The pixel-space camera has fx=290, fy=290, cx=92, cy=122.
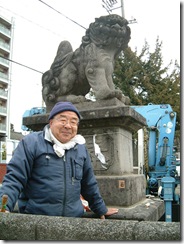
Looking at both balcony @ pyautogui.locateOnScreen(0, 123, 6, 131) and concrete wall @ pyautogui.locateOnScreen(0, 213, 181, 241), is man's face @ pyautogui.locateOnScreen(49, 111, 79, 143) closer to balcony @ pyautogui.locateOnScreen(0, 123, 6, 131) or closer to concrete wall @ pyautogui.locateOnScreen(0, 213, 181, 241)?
concrete wall @ pyautogui.locateOnScreen(0, 213, 181, 241)

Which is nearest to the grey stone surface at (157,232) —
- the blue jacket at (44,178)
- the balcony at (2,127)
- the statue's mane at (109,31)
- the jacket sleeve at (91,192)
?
the blue jacket at (44,178)

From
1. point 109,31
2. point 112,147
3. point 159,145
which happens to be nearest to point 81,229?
point 112,147

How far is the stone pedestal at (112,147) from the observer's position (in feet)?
9.86

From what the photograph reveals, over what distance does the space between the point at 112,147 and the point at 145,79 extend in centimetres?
1098

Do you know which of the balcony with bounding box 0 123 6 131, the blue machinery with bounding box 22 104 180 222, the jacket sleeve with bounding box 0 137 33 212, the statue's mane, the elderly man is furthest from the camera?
the balcony with bounding box 0 123 6 131

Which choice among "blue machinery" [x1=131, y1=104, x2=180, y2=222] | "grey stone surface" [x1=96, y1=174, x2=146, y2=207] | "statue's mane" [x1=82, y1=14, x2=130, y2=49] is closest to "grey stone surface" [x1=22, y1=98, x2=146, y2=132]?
"grey stone surface" [x1=96, y1=174, x2=146, y2=207]

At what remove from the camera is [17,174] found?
5.59 feet

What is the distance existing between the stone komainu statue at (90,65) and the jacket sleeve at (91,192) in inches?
62.4

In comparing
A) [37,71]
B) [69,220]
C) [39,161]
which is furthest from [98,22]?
[37,71]

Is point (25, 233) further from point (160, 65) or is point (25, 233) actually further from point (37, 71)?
point (160, 65)

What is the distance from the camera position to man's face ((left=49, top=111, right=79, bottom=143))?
6.15ft

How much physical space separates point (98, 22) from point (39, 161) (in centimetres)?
240

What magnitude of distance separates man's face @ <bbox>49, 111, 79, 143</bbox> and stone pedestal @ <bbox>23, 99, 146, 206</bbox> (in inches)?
50.0

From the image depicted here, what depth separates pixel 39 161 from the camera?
1.80m
